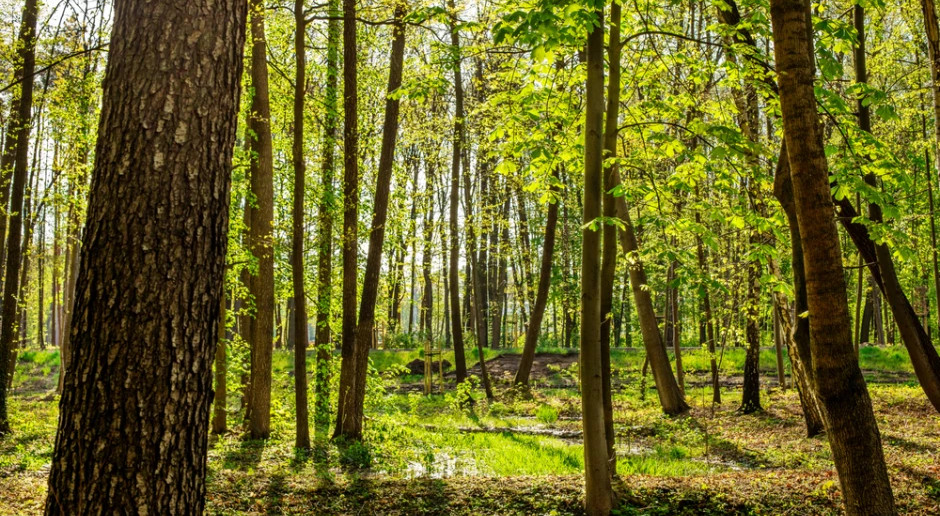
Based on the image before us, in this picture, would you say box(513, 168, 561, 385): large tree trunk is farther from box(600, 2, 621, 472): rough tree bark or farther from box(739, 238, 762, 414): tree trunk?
box(600, 2, 621, 472): rough tree bark

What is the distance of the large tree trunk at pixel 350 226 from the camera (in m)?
9.86

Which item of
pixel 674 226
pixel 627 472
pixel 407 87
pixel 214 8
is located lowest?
pixel 627 472

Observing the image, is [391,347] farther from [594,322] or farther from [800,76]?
[800,76]

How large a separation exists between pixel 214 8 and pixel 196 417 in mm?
1774

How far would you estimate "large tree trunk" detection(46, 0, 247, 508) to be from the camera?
242 cm

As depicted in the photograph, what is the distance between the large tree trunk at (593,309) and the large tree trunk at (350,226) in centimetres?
519

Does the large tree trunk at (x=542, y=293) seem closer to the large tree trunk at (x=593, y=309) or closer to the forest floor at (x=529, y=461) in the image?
the forest floor at (x=529, y=461)

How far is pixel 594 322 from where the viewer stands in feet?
18.2

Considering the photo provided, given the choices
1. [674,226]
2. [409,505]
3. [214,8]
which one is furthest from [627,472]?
[214,8]

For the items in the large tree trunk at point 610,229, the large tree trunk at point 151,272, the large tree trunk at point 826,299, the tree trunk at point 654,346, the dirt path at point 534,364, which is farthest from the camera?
the dirt path at point 534,364

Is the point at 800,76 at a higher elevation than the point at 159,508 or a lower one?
higher

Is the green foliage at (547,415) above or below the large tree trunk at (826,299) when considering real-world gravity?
below

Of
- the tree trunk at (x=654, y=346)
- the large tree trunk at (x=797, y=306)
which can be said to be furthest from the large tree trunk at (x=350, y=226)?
the large tree trunk at (x=797, y=306)

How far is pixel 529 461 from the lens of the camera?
8.90 metres
